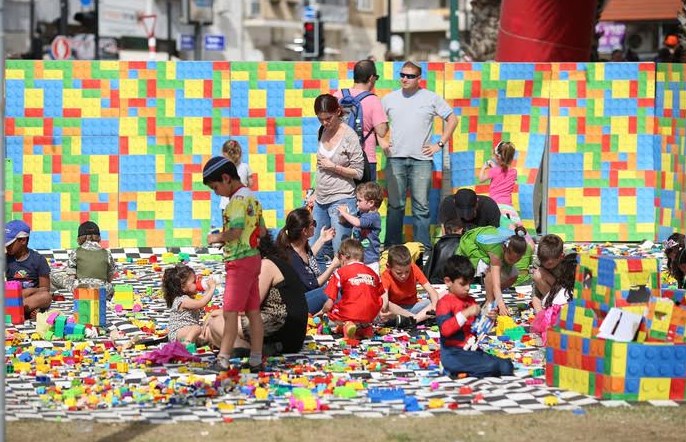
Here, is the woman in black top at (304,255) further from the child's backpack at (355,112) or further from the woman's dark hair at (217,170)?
the child's backpack at (355,112)

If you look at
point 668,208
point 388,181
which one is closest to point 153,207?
point 388,181

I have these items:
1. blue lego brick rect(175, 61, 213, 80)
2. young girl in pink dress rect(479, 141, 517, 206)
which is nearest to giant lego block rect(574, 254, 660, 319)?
young girl in pink dress rect(479, 141, 517, 206)

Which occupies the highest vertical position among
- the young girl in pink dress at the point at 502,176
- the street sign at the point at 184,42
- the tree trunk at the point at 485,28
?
the street sign at the point at 184,42

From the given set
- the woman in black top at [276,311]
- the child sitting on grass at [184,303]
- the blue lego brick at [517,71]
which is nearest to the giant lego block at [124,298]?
the child sitting on grass at [184,303]

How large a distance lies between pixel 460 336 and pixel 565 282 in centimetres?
163

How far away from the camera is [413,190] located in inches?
614

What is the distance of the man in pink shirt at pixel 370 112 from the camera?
47.9ft

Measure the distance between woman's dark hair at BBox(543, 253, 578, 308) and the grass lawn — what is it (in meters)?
2.51

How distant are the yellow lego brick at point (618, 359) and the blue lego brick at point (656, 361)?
3 centimetres

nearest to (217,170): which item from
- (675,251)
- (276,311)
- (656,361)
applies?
(276,311)

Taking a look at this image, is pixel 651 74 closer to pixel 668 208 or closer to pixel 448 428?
pixel 668 208

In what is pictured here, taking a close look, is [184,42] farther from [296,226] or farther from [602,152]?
[296,226]

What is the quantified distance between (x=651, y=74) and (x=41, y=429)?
10.9 metres

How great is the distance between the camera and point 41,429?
8.16m
